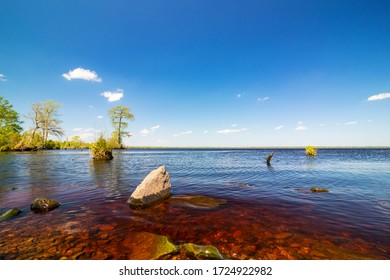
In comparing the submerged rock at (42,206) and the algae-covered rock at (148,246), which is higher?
the submerged rock at (42,206)

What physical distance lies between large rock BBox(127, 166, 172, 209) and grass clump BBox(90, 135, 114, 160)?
23.2 meters

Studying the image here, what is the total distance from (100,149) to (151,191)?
24104 mm

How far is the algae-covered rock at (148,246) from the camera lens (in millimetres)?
4078

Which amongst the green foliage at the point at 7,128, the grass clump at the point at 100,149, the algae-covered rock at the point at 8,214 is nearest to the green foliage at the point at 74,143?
the green foliage at the point at 7,128

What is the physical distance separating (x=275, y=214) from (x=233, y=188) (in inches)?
176

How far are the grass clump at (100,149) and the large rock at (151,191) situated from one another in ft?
76.2

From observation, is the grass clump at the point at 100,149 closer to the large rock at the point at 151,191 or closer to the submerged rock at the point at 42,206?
the submerged rock at the point at 42,206

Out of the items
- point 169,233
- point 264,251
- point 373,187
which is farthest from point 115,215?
point 373,187

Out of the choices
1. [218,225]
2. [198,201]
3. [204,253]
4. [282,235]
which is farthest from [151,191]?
[282,235]

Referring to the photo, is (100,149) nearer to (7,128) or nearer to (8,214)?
(8,214)

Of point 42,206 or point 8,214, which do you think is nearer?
point 8,214

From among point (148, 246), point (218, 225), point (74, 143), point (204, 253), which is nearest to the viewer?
point (204, 253)

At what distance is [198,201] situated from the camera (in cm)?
852

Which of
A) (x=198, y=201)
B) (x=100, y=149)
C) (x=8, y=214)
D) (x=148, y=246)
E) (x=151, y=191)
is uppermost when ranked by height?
(x=100, y=149)
